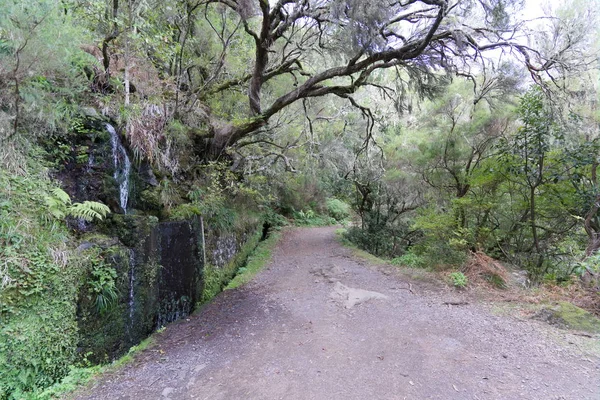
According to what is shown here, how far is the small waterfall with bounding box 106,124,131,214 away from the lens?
5.34m

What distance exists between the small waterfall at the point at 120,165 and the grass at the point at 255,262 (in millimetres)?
3122

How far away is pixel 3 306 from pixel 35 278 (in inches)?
15.4

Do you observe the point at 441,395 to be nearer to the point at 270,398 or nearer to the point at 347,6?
the point at 270,398

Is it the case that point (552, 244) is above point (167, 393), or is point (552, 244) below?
Answer: above

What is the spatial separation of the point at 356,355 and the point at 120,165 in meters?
5.24

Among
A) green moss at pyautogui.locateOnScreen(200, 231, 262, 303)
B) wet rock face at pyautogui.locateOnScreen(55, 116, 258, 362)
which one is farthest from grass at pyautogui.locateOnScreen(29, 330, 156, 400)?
green moss at pyautogui.locateOnScreen(200, 231, 262, 303)

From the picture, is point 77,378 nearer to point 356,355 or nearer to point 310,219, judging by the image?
point 356,355

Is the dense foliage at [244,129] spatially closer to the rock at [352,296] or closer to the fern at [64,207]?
the fern at [64,207]

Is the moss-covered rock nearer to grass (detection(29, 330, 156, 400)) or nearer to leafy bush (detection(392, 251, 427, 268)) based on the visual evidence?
leafy bush (detection(392, 251, 427, 268))

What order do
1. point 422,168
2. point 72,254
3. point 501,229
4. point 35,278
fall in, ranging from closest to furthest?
point 35,278 < point 72,254 < point 501,229 < point 422,168

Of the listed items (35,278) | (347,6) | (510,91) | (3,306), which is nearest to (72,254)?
(35,278)

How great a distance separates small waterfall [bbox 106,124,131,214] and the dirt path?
8.51 feet

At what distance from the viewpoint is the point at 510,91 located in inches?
255

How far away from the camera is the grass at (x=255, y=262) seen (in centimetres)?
735
